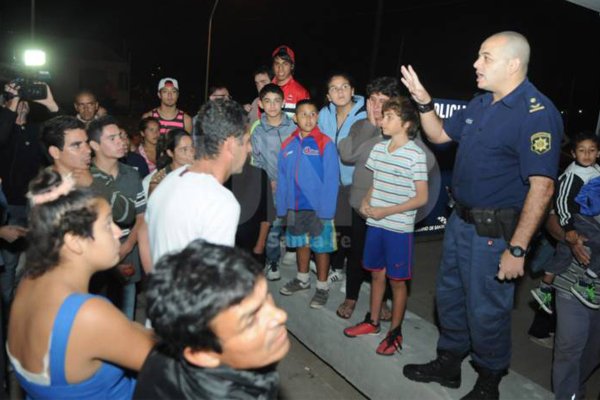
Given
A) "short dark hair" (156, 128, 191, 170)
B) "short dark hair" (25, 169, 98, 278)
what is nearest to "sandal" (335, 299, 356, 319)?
"short dark hair" (156, 128, 191, 170)

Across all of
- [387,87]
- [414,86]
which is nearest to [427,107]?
[414,86]

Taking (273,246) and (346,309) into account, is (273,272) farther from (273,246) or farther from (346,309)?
(346,309)

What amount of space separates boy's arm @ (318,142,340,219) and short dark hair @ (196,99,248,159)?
1.74 m

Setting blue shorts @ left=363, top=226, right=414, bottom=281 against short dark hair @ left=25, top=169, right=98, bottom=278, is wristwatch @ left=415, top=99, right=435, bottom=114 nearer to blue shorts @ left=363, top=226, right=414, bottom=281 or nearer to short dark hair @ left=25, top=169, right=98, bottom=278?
blue shorts @ left=363, top=226, right=414, bottom=281

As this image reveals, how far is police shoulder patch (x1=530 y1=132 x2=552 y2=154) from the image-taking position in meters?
2.39

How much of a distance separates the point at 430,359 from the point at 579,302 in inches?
43.0

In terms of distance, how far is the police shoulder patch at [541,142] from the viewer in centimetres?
239

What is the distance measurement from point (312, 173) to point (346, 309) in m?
1.23

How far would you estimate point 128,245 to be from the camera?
11.8 feet

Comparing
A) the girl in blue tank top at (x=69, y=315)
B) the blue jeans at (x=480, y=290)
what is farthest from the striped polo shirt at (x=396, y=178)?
the girl in blue tank top at (x=69, y=315)

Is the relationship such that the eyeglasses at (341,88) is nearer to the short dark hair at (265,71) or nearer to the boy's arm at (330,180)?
the boy's arm at (330,180)

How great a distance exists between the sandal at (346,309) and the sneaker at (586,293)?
1.68 metres

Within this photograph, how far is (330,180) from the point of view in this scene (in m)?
3.98

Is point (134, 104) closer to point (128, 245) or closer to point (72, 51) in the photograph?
point (72, 51)
